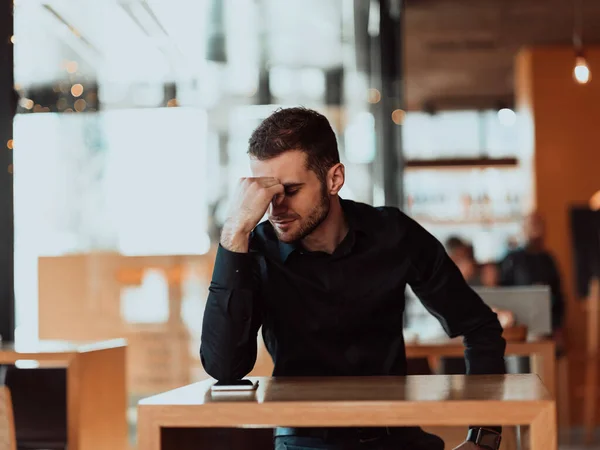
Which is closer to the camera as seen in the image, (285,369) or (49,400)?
(285,369)

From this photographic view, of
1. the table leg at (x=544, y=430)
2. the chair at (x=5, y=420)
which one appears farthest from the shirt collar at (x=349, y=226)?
the chair at (x=5, y=420)

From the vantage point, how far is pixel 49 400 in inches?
161

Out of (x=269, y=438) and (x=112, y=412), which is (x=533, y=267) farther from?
(x=269, y=438)

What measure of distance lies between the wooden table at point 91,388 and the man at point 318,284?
1.89m

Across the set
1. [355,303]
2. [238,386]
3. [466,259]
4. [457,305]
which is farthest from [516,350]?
[466,259]

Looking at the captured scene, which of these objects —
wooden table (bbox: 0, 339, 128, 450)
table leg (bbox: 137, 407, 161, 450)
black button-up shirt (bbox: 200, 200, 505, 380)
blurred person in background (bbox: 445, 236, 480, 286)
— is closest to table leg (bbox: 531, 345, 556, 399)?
wooden table (bbox: 0, 339, 128, 450)

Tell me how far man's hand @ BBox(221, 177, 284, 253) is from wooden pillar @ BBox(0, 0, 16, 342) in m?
3.09

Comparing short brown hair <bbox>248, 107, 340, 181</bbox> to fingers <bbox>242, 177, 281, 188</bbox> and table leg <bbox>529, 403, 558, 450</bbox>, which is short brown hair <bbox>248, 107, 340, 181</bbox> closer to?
fingers <bbox>242, 177, 281, 188</bbox>

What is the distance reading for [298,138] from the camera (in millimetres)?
2012

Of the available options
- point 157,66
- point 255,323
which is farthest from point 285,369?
point 157,66

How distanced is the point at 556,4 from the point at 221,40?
3.26m

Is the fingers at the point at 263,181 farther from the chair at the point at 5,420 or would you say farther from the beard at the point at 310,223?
the chair at the point at 5,420

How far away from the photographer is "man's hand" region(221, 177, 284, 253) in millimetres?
1869

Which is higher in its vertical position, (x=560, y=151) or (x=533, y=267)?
(x=560, y=151)
